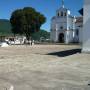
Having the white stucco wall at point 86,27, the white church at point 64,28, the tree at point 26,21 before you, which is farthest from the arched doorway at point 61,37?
the white stucco wall at point 86,27

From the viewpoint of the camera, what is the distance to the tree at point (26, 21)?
80.6 m

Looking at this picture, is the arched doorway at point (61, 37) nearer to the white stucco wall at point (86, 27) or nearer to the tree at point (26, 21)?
the tree at point (26, 21)

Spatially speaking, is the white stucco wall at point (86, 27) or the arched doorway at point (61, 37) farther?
the arched doorway at point (61, 37)

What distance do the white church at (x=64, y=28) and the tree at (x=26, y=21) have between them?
20.1m

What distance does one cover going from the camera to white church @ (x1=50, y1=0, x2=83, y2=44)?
104000 mm

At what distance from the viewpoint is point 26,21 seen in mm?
81375

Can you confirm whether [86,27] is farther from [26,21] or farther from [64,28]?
[64,28]

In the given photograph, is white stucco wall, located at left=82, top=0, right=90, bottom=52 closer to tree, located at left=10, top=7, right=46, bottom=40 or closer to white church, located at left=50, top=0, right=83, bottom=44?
tree, located at left=10, top=7, right=46, bottom=40

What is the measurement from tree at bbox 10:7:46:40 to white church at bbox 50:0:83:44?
20.1 meters

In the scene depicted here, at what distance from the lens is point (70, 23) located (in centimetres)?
10562

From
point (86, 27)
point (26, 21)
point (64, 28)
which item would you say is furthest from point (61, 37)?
point (86, 27)

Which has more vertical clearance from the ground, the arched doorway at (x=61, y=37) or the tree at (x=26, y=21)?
the tree at (x=26, y=21)

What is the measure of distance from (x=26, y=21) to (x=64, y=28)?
2621cm

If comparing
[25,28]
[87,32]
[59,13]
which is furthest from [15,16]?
[87,32]
